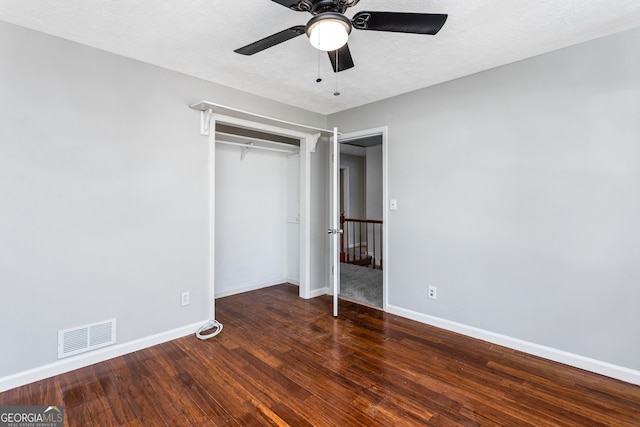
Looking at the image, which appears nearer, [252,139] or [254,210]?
[252,139]

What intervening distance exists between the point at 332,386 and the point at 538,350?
178 centimetres

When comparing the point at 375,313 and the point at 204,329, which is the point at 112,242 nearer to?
the point at 204,329

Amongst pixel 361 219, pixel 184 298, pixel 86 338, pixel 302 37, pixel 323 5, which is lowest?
pixel 86 338

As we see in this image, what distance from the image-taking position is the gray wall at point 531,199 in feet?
7.19

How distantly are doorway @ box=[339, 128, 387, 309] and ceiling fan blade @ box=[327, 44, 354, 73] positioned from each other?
1.59 metres

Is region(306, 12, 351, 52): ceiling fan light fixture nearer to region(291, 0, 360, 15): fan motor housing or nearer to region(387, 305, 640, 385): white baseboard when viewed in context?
region(291, 0, 360, 15): fan motor housing

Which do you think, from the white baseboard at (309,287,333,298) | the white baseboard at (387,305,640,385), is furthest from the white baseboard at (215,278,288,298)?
the white baseboard at (387,305,640,385)

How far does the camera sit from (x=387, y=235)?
3510mm

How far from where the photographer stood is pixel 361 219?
7.65 meters

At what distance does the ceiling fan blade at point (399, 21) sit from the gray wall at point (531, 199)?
153 centimetres

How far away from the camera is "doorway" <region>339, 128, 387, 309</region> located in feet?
14.0

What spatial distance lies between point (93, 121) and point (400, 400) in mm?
3047

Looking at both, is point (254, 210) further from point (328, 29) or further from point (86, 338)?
point (328, 29)

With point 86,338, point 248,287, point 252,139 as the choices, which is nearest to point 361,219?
point 248,287
